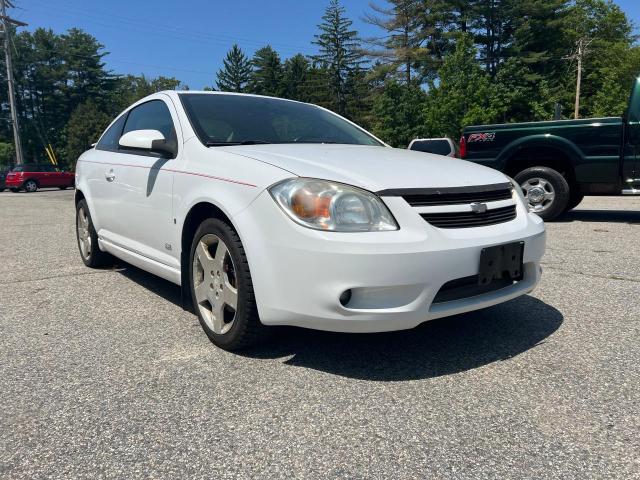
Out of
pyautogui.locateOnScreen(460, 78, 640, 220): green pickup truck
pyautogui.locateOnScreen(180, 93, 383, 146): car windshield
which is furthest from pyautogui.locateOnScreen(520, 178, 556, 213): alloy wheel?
pyautogui.locateOnScreen(180, 93, 383, 146): car windshield

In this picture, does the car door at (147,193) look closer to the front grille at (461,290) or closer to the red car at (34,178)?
the front grille at (461,290)

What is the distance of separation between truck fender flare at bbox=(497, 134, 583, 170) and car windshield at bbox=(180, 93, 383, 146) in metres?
4.30

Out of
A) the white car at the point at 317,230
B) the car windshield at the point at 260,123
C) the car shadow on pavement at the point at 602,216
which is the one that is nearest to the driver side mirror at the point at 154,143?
the white car at the point at 317,230

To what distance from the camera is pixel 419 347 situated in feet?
8.99

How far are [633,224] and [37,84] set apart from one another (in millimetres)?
77205

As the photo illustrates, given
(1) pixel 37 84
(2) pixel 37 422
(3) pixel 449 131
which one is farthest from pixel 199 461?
(1) pixel 37 84

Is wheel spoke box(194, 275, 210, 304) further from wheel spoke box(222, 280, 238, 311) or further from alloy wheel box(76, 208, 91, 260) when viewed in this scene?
alloy wheel box(76, 208, 91, 260)

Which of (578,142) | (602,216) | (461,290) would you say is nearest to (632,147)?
(578,142)

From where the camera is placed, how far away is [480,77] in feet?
117

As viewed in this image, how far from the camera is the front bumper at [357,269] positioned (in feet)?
7.16

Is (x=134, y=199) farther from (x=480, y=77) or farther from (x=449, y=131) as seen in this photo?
(x=480, y=77)

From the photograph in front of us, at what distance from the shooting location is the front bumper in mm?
2182

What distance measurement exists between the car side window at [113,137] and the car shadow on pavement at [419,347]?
249 centimetres

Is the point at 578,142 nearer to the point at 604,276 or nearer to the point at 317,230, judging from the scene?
the point at 604,276
